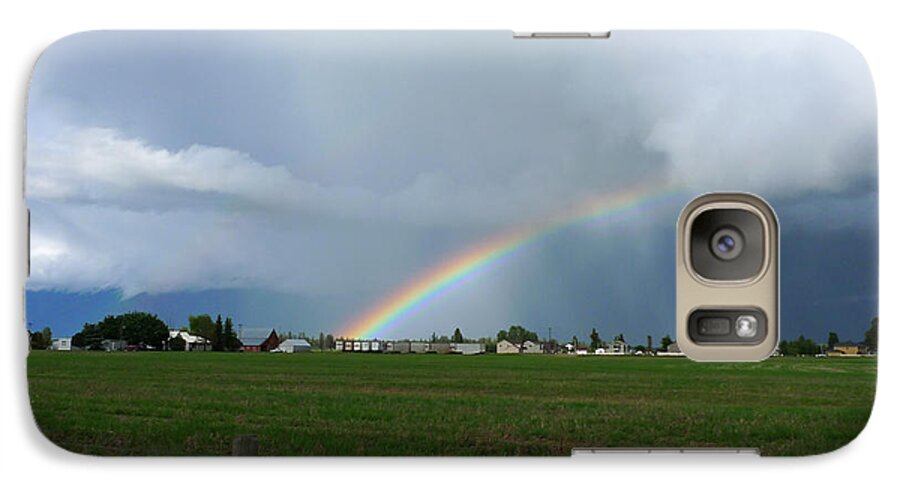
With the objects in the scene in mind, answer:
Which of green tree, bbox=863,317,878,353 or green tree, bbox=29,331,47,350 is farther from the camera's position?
green tree, bbox=29,331,47,350

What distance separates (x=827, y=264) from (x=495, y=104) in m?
1.61

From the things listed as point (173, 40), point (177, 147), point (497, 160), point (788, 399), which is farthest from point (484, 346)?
point (173, 40)

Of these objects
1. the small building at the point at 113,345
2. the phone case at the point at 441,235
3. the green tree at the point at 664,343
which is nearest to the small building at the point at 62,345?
the phone case at the point at 441,235

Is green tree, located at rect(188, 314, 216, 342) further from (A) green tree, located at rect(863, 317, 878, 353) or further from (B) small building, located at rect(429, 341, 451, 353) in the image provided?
(A) green tree, located at rect(863, 317, 878, 353)

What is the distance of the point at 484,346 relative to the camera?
4.18 metres

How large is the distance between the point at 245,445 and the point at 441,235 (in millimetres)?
1311

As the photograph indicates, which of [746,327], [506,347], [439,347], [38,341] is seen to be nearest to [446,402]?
[439,347]

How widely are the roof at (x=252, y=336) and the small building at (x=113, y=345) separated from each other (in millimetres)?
522

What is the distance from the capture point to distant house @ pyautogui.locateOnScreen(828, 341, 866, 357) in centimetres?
416

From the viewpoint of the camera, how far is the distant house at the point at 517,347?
13.6 ft

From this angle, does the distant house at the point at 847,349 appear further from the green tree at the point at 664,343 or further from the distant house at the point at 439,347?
the distant house at the point at 439,347

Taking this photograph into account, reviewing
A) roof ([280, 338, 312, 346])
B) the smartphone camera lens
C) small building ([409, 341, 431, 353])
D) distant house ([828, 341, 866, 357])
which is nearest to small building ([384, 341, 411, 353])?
small building ([409, 341, 431, 353])

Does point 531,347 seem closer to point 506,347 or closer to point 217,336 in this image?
point 506,347

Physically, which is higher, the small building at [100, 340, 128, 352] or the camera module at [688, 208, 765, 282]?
the camera module at [688, 208, 765, 282]
